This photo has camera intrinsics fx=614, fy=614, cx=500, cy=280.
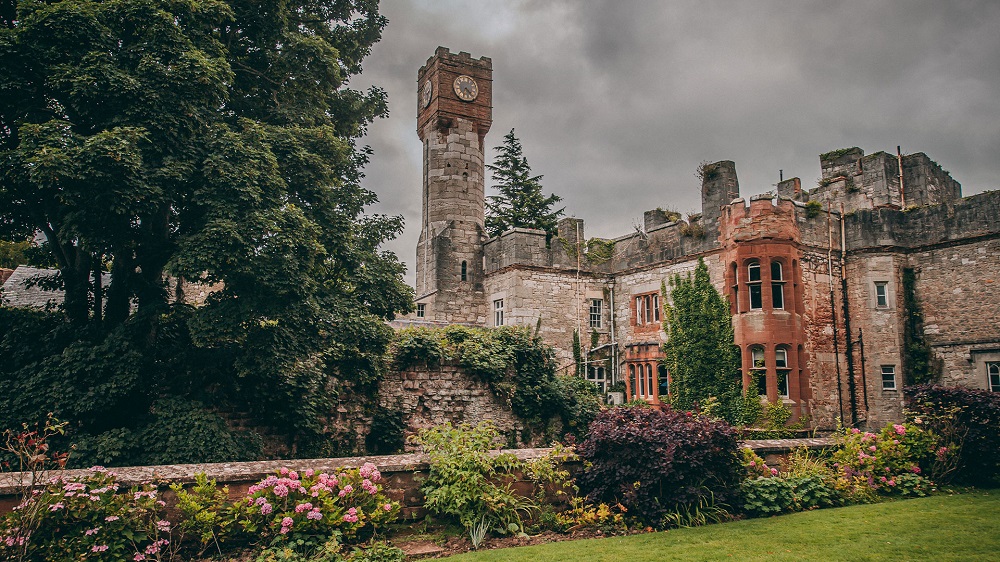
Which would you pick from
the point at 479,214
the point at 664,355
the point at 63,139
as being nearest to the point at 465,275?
the point at 479,214

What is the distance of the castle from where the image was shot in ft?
62.0

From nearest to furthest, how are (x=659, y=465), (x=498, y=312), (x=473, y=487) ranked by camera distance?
(x=473, y=487) < (x=659, y=465) < (x=498, y=312)

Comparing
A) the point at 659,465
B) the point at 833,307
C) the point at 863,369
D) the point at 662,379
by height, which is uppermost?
the point at 833,307

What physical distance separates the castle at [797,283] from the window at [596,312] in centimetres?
4

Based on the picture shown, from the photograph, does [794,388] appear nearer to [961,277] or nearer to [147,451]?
[961,277]

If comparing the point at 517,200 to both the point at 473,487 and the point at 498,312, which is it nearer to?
the point at 498,312

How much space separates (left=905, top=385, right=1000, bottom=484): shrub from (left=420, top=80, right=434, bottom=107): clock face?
→ 23.4 metres

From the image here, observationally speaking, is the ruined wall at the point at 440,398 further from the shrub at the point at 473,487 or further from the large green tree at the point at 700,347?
the shrub at the point at 473,487

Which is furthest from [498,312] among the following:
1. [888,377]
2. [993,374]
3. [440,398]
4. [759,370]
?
[993,374]

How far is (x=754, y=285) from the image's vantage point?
19.6m

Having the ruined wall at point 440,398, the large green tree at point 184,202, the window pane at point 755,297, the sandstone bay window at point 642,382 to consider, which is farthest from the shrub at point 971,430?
the sandstone bay window at point 642,382

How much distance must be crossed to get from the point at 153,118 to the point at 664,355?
17199mm

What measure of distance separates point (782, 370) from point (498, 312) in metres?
10.7

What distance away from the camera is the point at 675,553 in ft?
20.9
